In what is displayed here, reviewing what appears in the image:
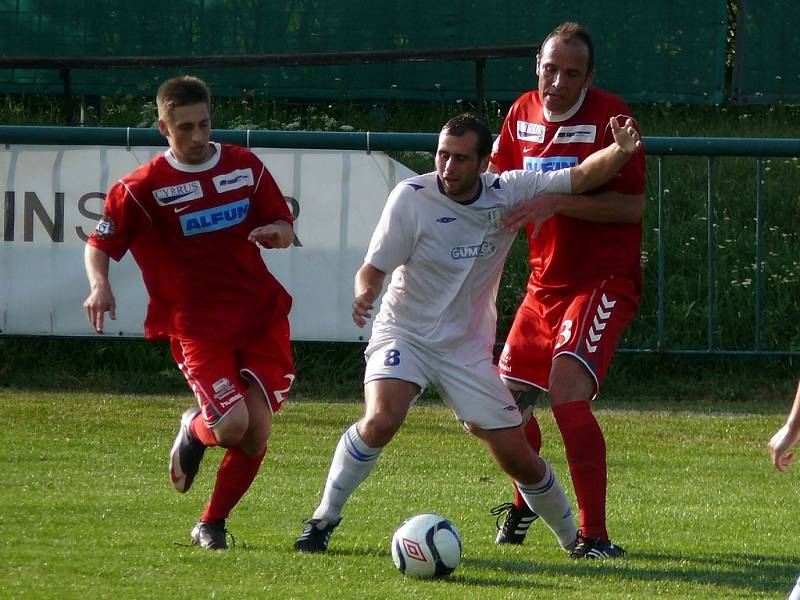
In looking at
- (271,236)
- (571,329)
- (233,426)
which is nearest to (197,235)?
(271,236)

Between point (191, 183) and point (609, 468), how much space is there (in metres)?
3.33

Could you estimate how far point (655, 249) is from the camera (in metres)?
12.0

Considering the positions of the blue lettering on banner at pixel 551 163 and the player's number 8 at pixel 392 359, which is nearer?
the player's number 8 at pixel 392 359

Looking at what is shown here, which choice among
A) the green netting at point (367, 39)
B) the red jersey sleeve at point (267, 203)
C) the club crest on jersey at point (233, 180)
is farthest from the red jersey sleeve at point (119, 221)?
the green netting at point (367, 39)

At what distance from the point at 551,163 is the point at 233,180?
1374mm

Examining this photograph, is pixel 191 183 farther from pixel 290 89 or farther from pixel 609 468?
pixel 290 89

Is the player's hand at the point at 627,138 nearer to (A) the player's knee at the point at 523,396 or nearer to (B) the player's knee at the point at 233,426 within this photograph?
(A) the player's knee at the point at 523,396

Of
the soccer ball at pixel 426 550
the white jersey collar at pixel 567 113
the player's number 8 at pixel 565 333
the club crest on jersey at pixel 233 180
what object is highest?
the white jersey collar at pixel 567 113

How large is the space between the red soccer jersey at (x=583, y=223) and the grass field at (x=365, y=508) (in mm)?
1197

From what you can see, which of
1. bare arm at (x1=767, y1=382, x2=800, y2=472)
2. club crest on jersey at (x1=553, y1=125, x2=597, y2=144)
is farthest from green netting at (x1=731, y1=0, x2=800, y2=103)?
bare arm at (x1=767, y1=382, x2=800, y2=472)

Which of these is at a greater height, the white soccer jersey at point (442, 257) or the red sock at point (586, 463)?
the white soccer jersey at point (442, 257)

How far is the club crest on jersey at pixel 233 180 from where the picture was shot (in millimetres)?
6293

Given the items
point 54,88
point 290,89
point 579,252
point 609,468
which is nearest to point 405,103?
point 290,89

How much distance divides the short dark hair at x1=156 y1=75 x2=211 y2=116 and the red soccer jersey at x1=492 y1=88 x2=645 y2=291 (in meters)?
1.45
